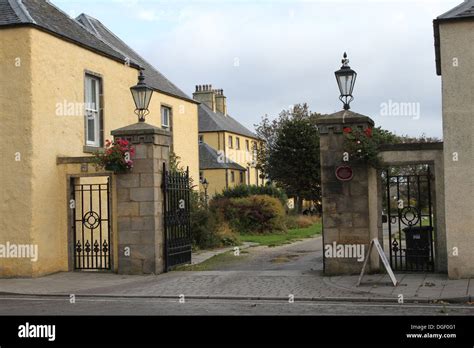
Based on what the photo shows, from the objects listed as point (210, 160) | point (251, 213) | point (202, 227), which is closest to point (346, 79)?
point (202, 227)

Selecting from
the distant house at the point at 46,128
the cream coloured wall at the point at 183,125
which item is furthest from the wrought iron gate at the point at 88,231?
the cream coloured wall at the point at 183,125

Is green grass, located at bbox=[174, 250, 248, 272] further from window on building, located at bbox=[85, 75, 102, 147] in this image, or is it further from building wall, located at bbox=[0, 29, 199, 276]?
window on building, located at bbox=[85, 75, 102, 147]

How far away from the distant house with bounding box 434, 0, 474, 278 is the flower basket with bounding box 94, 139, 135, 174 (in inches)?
286

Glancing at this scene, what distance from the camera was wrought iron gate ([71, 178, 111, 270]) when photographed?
1572 cm

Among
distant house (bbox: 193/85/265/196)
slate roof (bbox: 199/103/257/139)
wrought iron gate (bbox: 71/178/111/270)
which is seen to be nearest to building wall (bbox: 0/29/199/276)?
wrought iron gate (bbox: 71/178/111/270)

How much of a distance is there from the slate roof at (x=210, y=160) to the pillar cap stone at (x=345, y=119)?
4160cm

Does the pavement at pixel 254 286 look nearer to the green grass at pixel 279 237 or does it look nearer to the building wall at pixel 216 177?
the green grass at pixel 279 237

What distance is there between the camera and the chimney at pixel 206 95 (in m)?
63.3

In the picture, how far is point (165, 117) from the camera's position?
2772 centimetres

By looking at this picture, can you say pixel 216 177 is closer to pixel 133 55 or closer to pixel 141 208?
pixel 133 55

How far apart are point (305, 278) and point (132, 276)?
13.8ft
